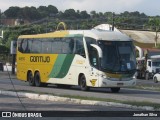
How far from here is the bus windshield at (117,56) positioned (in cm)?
2783

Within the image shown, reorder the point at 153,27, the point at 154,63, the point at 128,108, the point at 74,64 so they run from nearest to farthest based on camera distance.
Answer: the point at 128,108, the point at 74,64, the point at 154,63, the point at 153,27

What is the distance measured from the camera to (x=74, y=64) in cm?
3000

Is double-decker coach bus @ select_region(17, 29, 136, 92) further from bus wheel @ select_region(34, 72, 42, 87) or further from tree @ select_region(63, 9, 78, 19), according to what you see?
tree @ select_region(63, 9, 78, 19)

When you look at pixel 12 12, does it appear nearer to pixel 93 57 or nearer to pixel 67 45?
pixel 67 45

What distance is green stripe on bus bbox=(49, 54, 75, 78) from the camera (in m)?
30.6

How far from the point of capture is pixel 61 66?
103ft

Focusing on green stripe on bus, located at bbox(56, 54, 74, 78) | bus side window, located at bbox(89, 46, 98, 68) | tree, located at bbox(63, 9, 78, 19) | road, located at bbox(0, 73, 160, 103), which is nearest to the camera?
road, located at bbox(0, 73, 160, 103)

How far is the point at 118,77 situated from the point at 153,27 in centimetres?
8736

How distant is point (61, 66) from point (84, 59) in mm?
2877

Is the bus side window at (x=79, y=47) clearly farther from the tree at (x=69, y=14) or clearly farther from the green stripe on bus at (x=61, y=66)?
the tree at (x=69, y=14)

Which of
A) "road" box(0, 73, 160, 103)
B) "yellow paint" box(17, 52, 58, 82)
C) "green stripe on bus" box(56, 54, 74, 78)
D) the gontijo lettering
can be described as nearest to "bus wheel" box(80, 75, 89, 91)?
"road" box(0, 73, 160, 103)

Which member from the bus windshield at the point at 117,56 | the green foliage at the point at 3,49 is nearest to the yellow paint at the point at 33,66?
the bus windshield at the point at 117,56

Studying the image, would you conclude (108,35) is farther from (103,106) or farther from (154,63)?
(154,63)

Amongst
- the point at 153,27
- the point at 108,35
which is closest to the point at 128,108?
the point at 108,35
